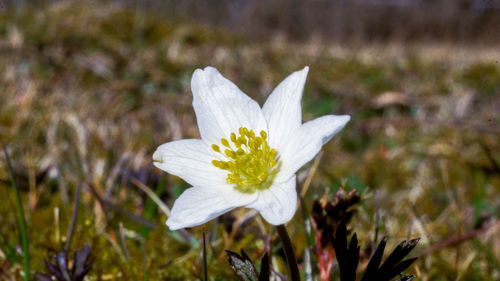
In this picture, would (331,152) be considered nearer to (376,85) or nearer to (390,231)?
(390,231)

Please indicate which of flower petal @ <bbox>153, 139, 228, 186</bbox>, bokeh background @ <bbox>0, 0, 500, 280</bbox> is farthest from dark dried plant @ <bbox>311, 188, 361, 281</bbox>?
flower petal @ <bbox>153, 139, 228, 186</bbox>

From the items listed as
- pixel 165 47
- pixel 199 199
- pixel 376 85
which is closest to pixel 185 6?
pixel 165 47

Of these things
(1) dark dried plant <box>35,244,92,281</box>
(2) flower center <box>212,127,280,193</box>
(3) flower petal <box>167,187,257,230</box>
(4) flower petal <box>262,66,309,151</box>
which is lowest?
(1) dark dried plant <box>35,244,92,281</box>

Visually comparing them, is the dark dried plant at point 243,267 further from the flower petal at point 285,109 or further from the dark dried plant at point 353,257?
the flower petal at point 285,109

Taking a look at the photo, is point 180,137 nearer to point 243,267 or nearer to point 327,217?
point 327,217

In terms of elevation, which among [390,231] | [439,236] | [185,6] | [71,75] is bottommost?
[439,236]

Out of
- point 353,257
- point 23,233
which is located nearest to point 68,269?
point 23,233

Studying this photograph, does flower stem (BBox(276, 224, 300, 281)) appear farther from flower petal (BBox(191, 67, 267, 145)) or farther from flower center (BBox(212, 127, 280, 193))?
flower petal (BBox(191, 67, 267, 145))
